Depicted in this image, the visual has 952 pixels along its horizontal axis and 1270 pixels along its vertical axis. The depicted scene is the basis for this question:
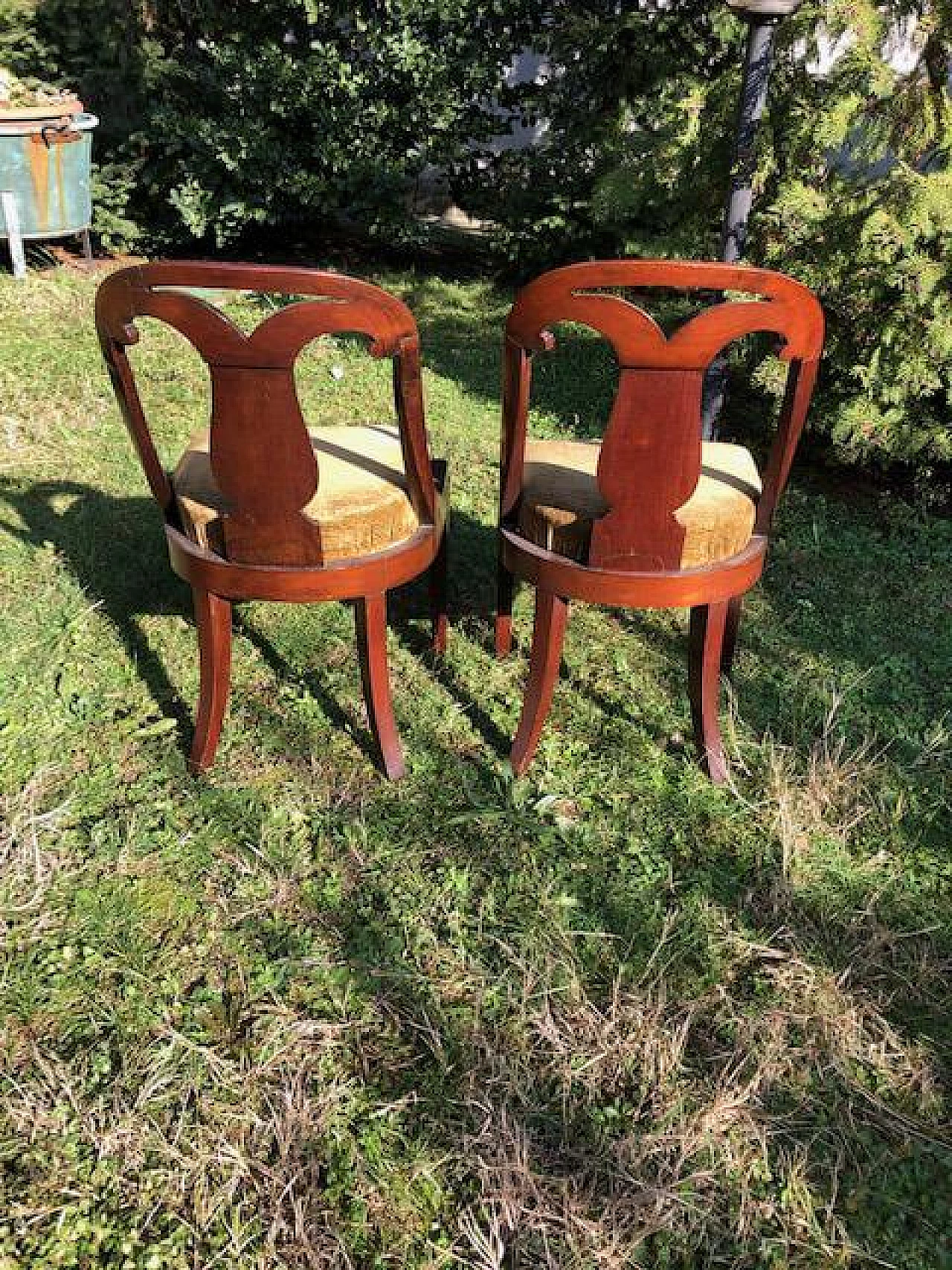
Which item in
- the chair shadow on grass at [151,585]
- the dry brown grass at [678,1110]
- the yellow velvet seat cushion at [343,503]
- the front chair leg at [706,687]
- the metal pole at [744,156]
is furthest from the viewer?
the metal pole at [744,156]

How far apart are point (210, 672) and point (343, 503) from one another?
21.0 inches

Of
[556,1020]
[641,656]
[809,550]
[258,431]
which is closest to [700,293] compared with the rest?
[809,550]

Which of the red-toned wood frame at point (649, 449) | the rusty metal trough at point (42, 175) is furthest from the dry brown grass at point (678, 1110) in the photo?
the rusty metal trough at point (42, 175)

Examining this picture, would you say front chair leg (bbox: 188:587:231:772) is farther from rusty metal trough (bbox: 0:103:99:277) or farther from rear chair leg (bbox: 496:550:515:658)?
rusty metal trough (bbox: 0:103:99:277)

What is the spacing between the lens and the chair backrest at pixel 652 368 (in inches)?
77.5

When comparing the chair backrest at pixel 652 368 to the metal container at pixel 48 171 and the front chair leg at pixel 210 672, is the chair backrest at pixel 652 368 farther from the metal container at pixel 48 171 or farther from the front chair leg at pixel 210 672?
the metal container at pixel 48 171

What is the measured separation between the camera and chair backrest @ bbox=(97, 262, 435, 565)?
1.91 metres

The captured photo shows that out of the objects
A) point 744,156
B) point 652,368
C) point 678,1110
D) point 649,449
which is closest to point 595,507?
point 649,449

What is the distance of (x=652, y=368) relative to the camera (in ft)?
6.61

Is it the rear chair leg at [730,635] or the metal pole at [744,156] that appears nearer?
the rear chair leg at [730,635]

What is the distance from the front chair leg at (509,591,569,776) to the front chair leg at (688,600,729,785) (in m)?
0.36

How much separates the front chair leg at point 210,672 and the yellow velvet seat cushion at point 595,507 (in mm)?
742

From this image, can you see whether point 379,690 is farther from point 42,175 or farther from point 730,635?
point 42,175

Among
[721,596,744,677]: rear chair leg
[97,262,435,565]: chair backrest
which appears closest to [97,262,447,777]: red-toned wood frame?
[97,262,435,565]: chair backrest
